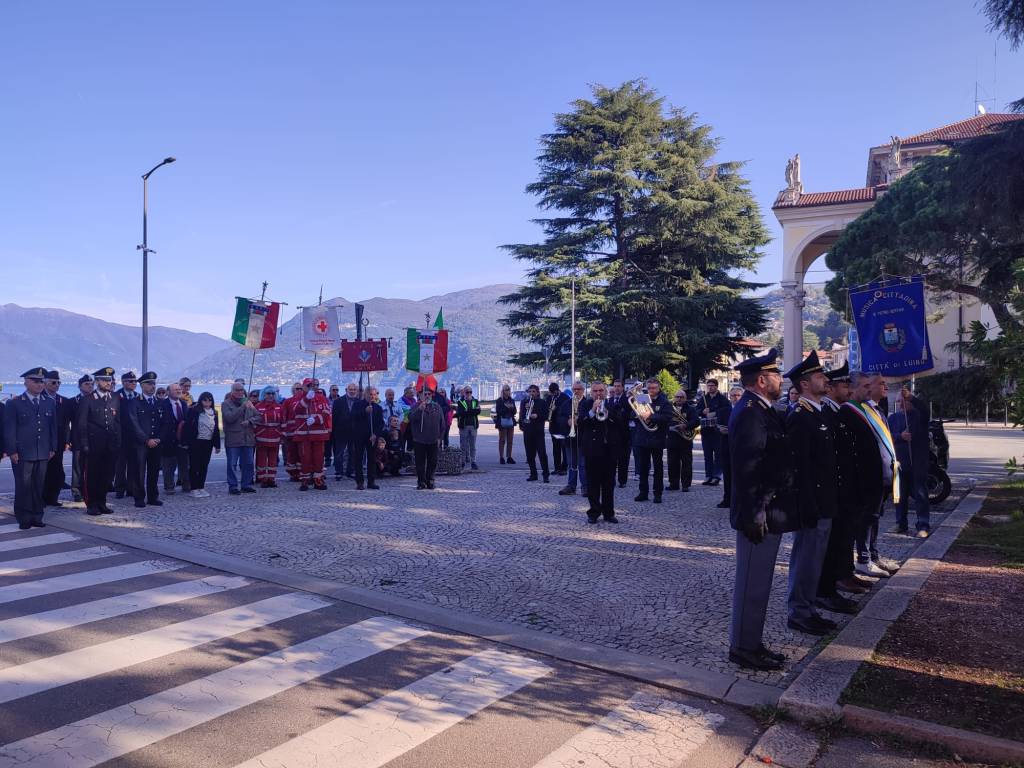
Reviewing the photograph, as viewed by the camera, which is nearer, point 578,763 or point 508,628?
point 578,763

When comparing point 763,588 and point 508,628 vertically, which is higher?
point 763,588

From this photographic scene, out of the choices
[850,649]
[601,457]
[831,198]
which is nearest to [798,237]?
[831,198]

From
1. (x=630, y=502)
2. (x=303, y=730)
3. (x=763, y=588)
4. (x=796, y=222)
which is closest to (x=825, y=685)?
A: (x=763, y=588)

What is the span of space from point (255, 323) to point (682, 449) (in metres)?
10.8

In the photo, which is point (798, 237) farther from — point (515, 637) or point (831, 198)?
point (515, 637)

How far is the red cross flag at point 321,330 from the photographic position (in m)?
20.5

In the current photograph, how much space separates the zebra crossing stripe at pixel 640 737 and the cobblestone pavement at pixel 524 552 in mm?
718

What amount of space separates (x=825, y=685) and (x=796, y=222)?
146 feet

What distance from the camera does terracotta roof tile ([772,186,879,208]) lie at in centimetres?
4291

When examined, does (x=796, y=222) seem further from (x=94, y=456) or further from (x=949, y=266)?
(x=94, y=456)

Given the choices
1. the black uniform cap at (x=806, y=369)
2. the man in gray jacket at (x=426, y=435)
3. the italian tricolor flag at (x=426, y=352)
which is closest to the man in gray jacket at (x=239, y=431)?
the man in gray jacket at (x=426, y=435)

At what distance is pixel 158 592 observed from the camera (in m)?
6.62

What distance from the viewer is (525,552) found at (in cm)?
834

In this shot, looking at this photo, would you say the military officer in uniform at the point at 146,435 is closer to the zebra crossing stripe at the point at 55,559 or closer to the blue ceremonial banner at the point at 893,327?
the zebra crossing stripe at the point at 55,559
